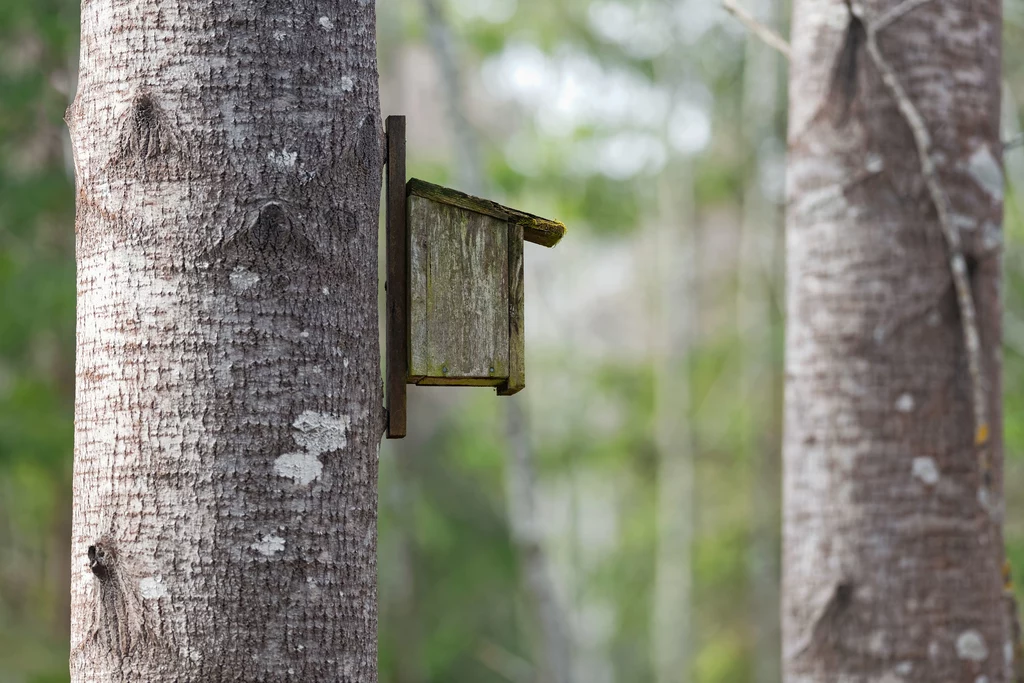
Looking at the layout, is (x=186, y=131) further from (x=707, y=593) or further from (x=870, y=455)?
(x=707, y=593)

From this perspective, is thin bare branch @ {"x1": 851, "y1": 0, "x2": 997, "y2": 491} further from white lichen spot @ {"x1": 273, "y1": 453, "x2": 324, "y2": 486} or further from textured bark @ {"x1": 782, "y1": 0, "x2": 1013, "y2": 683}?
white lichen spot @ {"x1": 273, "y1": 453, "x2": 324, "y2": 486}

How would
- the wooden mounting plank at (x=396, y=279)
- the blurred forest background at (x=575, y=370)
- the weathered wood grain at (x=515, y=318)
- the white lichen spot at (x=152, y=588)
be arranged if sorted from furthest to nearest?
the blurred forest background at (x=575, y=370)
the weathered wood grain at (x=515, y=318)
the wooden mounting plank at (x=396, y=279)
the white lichen spot at (x=152, y=588)

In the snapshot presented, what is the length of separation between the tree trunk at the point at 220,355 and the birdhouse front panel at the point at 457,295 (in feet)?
0.51

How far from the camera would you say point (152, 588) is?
1.09 metres

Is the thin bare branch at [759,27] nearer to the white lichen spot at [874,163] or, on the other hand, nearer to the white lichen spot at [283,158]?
the white lichen spot at [874,163]

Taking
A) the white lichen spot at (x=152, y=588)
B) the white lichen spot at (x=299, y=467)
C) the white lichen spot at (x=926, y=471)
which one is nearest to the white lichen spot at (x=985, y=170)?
the white lichen spot at (x=926, y=471)

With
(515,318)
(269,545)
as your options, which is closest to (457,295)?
(515,318)

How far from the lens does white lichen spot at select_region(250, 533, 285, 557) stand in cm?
109

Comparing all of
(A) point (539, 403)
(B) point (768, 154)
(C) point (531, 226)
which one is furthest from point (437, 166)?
(C) point (531, 226)

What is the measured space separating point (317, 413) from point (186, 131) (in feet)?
1.17

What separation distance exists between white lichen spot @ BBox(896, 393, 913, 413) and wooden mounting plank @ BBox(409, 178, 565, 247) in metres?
1.04

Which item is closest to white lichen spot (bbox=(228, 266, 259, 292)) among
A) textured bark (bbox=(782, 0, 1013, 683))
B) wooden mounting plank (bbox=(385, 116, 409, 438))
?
wooden mounting plank (bbox=(385, 116, 409, 438))

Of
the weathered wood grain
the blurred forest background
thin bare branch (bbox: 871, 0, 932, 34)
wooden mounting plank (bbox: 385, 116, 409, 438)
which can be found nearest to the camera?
wooden mounting plank (bbox: 385, 116, 409, 438)

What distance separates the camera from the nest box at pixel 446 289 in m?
1.33
